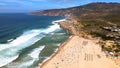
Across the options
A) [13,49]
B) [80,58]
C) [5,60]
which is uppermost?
[5,60]

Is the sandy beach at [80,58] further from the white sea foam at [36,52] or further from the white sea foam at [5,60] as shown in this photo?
the white sea foam at [5,60]

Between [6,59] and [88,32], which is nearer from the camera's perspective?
[6,59]

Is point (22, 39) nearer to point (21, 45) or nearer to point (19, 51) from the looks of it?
point (21, 45)

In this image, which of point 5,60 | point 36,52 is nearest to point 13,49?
point 36,52

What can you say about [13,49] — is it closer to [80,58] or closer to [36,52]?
[36,52]

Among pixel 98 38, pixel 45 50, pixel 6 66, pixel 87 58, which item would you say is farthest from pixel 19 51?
pixel 98 38

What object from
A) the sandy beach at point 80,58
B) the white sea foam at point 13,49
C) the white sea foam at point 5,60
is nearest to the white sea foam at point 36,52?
the white sea foam at point 13,49

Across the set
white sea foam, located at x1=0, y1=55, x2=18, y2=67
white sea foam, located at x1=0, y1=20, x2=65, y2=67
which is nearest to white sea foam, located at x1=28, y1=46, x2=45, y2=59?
white sea foam, located at x1=0, y1=20, x2=65, y2=67

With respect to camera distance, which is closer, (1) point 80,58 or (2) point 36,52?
(1) point 80,58
